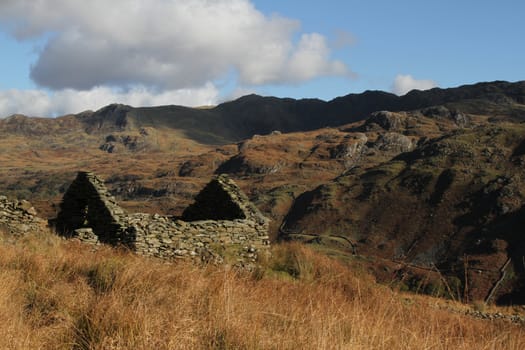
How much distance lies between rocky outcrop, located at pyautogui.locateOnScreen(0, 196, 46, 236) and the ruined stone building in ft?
3.60

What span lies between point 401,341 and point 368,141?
402 ft

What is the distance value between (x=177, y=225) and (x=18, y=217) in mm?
5385

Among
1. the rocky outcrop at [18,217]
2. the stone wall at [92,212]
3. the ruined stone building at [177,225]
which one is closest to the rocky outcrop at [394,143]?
the ruined stone building at [177,225]

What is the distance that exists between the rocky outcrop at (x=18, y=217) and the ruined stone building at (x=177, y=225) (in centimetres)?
110

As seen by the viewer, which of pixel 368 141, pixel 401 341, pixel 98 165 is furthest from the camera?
pixel 98 165

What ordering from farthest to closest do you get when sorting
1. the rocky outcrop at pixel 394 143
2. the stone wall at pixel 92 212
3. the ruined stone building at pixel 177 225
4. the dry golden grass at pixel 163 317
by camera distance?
the rocky outcrop at pixel 394 143 < the stone wall at pixel 92 212 < the ruined stone building at pixel 177 225 < the dry golden grass at pixel 163 317

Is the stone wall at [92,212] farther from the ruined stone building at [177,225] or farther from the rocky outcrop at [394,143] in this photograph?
the rocky outcrop at [394,143]

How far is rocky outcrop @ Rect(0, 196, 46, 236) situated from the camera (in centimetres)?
1616

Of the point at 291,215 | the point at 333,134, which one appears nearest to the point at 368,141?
the point at 333,134

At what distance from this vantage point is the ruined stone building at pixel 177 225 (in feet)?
49.0

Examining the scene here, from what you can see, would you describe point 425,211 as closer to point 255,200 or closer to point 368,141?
point 255,200

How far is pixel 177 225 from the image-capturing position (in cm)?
1544

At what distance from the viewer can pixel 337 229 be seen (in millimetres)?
63656

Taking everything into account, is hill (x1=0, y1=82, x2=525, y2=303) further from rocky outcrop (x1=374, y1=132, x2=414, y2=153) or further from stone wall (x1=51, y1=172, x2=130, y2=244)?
stone wall (x1=51, y1=172, x2=130, y2=244)
